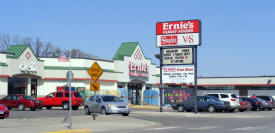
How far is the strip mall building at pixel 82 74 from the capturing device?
147ft

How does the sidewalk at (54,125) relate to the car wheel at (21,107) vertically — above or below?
below

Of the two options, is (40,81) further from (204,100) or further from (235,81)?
(235,81)

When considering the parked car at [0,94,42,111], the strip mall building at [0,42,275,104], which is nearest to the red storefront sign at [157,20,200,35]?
the parked car at [0,94,42,111]

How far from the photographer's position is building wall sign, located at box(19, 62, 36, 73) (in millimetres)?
44900

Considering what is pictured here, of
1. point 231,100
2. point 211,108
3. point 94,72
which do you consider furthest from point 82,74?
point 94,72

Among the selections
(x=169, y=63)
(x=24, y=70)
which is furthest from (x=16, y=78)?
(x=169, y=63)

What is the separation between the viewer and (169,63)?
36.1 meters

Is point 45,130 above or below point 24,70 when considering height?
below

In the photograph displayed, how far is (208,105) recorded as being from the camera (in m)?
37.3

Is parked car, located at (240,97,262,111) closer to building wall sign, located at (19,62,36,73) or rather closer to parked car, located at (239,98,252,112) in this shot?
parked car, located at (239,98,252,112)

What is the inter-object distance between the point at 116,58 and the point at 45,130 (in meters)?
36.9

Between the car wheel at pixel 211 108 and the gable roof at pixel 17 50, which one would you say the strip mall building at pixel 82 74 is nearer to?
the gable roof at pixel 17 50

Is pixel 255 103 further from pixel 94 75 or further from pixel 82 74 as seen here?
pixel 94 75

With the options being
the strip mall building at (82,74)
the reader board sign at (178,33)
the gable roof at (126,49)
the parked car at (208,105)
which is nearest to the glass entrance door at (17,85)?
the strip mall building at (82,74)
